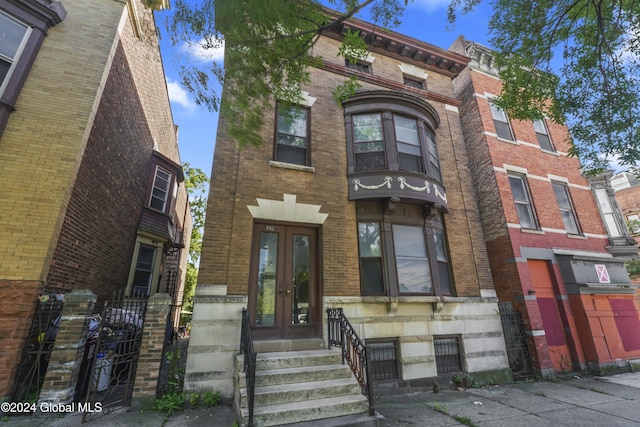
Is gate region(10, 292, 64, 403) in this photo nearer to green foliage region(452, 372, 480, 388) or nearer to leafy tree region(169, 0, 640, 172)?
leafy tree region(169, 0, 640, 172)

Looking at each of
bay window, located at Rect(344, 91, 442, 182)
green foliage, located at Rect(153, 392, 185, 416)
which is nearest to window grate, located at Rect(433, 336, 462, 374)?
bay window, located at Rect(344, 91, 442, 182)

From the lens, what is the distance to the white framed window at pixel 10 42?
18.7ft

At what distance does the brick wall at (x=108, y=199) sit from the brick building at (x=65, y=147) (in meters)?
0.03

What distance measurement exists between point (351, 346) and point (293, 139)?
5.49 m

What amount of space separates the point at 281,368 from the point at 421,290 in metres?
4.21

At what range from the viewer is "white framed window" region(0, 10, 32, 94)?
18.7 ft

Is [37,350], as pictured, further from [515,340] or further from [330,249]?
[515,340]

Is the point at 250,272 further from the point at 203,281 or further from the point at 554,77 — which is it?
the point at 554,77

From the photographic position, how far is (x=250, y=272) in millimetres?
6270

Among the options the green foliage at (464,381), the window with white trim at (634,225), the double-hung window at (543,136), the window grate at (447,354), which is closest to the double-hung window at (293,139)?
the window grate at (447,354)

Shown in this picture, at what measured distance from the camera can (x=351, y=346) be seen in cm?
550

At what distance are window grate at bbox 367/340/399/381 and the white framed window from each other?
976 cm

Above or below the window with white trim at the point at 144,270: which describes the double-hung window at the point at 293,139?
above

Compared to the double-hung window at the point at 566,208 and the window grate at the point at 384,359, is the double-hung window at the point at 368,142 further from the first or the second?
the double-hung window at the point at 566,208
